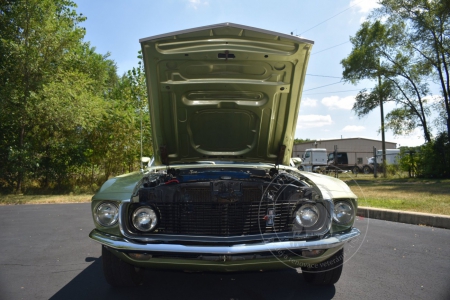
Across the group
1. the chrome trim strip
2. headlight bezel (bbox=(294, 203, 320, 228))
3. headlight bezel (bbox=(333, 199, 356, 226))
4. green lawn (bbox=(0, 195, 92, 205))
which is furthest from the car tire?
the chrome trim strip

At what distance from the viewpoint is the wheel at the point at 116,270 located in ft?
10.9

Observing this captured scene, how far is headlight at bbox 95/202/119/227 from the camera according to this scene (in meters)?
3.10

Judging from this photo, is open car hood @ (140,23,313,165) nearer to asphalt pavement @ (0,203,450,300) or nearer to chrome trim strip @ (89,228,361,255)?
asphalt pavement @ (0,203,450,300)

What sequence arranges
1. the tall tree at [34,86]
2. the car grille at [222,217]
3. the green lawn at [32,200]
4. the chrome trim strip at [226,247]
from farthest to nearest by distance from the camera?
the tall tree at [34,86], the green lawn at [32,200], the car grille at [222,217], the chrome trim strip at [226,247]

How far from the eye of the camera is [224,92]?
417cm

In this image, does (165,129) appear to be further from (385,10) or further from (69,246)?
(385,10)

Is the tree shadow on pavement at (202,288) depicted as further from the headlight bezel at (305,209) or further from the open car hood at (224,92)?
the open car hood at (224,92)

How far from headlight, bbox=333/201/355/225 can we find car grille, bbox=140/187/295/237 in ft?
1.24

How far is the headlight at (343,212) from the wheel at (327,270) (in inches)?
14.5

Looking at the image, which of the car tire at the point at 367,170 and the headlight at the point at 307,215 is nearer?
the headlight at the point at 307,215

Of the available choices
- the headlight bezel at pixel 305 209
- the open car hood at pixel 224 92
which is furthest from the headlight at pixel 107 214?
the headlight bezel at pixel 305 209

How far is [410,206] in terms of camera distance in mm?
8617

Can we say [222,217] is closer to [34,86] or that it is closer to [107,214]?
[107,214]

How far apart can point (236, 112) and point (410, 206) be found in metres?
6.10
